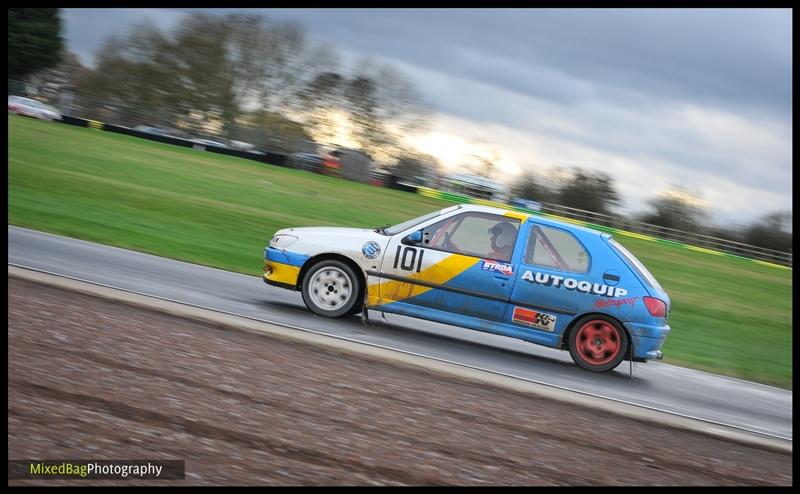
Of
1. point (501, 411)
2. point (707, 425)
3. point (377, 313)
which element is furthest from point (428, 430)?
point (377, 313)

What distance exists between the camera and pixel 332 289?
10016 millimetres

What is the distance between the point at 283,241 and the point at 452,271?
1.97 meters

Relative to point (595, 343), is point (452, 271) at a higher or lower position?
higher

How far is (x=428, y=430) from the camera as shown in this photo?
6172mm

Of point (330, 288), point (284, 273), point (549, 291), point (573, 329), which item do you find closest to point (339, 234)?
point (330, 288)

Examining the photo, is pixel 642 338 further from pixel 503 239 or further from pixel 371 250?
pixel 371 250

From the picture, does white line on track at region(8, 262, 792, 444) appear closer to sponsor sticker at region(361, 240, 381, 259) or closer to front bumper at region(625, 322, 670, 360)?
→ sponsor sticker at region(361, 240, 381, 259)

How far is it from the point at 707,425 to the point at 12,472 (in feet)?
18.6

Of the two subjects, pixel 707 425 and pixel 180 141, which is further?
pixel 180 141

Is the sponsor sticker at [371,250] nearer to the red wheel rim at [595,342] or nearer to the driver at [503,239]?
the driver at [503,239]

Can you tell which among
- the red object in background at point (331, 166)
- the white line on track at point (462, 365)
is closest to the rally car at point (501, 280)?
Result: the white line on track at point (462, 365)

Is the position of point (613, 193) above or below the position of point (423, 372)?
above

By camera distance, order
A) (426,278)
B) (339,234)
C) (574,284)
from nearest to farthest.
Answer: (574,284)
(426,278)
(339,234)

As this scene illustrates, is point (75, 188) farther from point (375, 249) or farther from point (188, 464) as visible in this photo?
point (188, 464)
